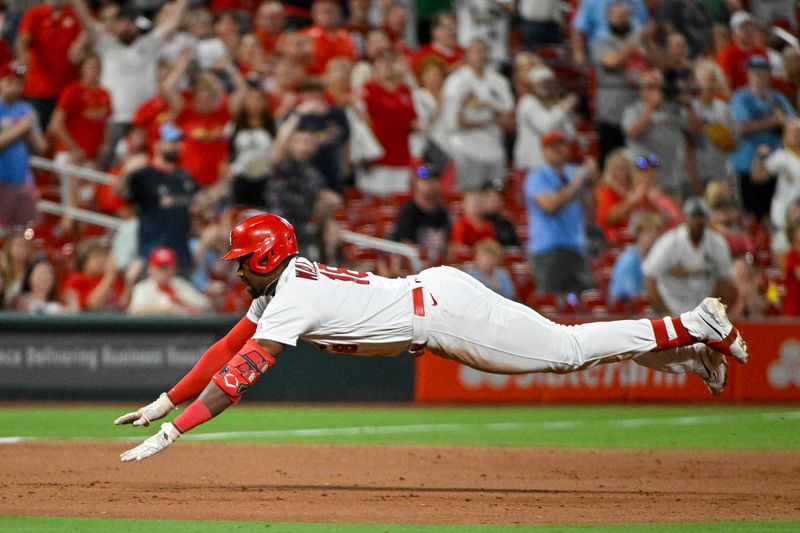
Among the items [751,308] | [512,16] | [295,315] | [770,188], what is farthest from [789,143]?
[295,315]

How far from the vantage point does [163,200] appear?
541 inches

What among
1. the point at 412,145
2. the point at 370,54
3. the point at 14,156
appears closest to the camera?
the point at 14,156

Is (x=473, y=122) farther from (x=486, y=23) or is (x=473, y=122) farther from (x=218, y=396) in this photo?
(x=218, y=396)

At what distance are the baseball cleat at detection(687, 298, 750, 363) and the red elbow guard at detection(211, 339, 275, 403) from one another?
274cm

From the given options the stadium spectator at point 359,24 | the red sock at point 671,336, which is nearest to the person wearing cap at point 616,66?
the stadium spectator at point 359,24

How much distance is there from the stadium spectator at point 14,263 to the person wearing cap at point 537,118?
579cm

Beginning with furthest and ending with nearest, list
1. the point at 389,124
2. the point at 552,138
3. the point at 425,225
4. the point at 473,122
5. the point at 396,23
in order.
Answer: the point at 396,23 < the point at 473,122 < the point at 389,124 < the point at 425,225 < the point at 552,138

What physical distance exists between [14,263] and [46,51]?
2.97 meters

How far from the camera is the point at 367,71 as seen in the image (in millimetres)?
15695

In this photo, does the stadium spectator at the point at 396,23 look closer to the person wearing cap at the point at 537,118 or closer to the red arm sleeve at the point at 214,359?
the person wearing cap at the point at 537,118

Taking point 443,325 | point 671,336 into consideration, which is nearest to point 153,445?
point 443,325

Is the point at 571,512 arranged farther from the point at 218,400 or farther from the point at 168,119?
the point at 168,119

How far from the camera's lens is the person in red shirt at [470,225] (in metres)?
14.5

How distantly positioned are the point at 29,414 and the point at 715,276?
24.1ft
